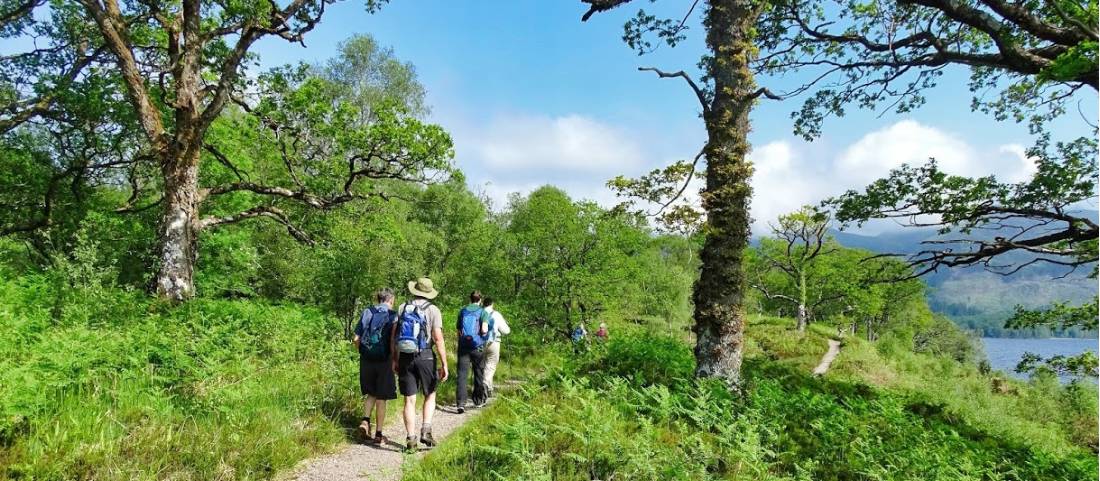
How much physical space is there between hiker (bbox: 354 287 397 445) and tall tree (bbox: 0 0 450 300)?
7.29 m

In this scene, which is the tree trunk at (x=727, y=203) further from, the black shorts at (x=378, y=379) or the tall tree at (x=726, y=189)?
the black shorts at (x=378, y=379)

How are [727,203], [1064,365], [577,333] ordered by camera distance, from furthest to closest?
[577,333], [1064,365], [727,203]

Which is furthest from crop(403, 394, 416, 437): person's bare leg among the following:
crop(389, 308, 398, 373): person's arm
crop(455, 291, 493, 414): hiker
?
crop(455, 291, 493, 414): hiker

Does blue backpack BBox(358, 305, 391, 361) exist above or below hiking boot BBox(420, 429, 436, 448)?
above

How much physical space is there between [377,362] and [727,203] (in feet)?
17.5

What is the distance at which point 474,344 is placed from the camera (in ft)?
30.8

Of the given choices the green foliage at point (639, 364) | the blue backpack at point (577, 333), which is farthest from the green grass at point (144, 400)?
the blue backpack at point (577, 333)

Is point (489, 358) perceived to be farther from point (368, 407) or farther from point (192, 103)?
point (192, 103)

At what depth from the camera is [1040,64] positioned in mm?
7504

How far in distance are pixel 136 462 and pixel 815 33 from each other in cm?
1105

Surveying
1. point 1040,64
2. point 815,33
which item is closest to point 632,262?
point 815,33

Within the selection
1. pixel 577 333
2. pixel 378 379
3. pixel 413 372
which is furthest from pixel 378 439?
pixel 577 333

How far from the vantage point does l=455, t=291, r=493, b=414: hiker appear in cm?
934

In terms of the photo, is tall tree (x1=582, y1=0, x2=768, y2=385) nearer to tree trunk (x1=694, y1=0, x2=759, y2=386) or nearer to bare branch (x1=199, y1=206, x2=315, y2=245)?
tree trunk (x1=694, y1=0, x2=759, y2=386)
